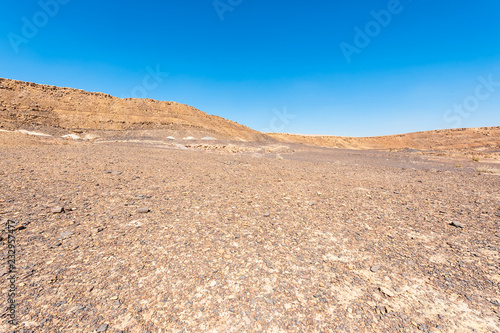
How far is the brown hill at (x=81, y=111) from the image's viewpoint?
112ft

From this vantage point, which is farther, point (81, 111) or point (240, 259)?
point (81, 111)

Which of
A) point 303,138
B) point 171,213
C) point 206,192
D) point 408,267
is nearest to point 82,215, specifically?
point 171,213

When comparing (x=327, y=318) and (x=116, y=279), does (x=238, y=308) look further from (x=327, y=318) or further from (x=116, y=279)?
(x=116, y=279)

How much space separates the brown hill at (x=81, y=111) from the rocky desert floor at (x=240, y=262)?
38630 mm

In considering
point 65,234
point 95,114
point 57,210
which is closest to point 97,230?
point 65,234

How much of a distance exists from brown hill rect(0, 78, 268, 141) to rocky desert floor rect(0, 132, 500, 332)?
38630 mm

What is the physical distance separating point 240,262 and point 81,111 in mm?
49585

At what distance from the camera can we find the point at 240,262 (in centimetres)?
329

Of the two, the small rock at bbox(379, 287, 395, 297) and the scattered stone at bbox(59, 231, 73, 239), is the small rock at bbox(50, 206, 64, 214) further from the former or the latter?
the small rock at bbox(379, 287, 395, 297)

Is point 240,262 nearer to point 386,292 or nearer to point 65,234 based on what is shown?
point 386,292

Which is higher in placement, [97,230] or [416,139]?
[416,139]

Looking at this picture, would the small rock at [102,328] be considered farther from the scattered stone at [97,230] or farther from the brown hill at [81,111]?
the brown hill at [81,111]

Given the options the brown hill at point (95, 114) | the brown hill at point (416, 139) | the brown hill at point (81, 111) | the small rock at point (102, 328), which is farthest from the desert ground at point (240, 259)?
the brown hill at point (416, 139)

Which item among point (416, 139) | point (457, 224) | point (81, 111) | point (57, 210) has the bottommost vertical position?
point (457, 224)
